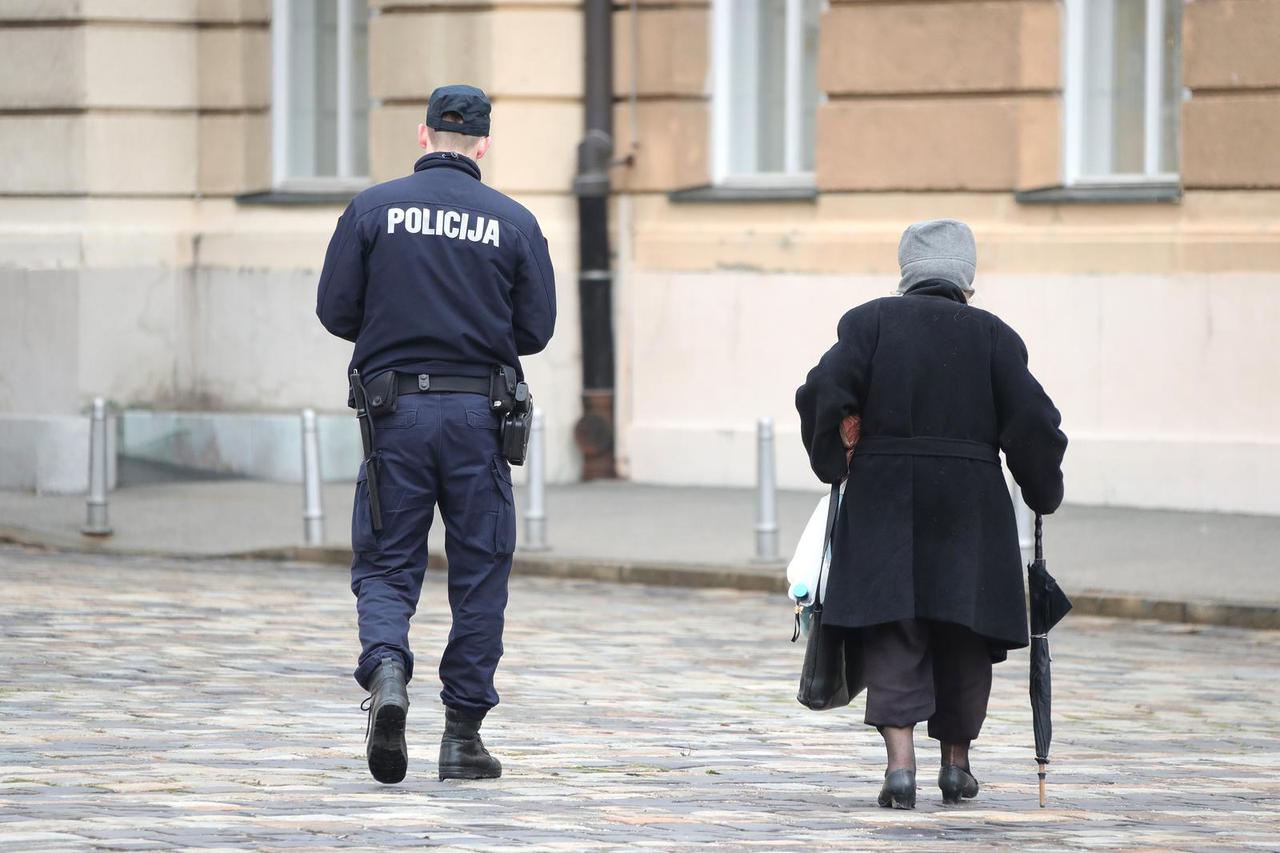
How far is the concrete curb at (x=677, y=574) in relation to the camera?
11.6 metres

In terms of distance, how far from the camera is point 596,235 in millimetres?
17188

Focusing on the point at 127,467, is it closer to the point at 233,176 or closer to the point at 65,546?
the point at 233,176

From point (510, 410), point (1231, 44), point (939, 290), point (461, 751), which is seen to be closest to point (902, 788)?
point (461, 751)

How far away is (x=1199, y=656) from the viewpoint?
34.7ft

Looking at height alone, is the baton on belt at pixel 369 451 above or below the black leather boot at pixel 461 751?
above

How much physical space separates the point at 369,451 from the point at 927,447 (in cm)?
149

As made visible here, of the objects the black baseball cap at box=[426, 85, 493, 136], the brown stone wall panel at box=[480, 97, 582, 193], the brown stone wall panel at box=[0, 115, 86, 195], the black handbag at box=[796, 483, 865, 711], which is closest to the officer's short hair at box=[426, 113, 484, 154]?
the black baseball cap at box=[426, 85, 493, 136]

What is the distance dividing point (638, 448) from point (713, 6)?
311cm

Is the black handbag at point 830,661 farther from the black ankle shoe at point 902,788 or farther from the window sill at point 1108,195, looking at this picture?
the window sill at point 1108,195

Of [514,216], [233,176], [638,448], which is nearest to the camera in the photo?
[514,216]

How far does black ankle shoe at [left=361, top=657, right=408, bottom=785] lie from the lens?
6.38 m

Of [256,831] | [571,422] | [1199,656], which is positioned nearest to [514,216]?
[256,831]

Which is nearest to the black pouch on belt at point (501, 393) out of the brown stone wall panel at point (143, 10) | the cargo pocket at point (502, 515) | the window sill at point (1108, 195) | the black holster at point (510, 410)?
the black holster at point (510, 410)

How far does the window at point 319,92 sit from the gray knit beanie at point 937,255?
1219cm
